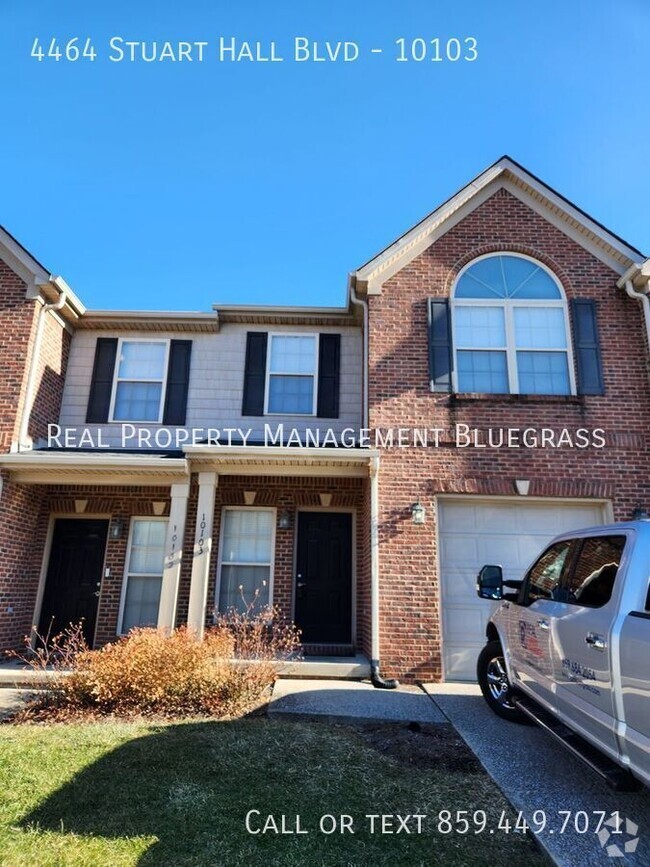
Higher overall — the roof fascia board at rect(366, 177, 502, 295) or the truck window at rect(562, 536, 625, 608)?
the roof fascia board at rect(366, 177, 502, 295)

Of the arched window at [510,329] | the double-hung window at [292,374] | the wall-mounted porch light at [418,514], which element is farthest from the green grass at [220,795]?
the double-hung window at [292,374]

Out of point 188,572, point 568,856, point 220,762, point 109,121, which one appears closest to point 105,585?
point 188,572

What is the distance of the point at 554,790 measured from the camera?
381 centimetres

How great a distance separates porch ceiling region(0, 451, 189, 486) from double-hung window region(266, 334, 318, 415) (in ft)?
8.30

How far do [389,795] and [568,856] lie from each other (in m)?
1.21

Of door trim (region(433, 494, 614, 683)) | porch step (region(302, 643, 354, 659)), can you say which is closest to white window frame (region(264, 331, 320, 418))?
door trim (region(433, 494, 614, 683))

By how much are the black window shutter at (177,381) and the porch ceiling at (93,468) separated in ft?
5.67

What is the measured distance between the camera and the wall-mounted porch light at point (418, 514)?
310 inches

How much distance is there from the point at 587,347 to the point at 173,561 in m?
7.52

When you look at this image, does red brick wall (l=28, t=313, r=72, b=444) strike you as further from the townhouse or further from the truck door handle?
the truck door handle


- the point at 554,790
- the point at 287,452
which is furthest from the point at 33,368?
the point at 554,790

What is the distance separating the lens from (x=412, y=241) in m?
9.18

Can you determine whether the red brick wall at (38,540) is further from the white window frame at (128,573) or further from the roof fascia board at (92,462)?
the roof fascia board at (92,462)

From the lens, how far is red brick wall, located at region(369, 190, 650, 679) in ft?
25.1
